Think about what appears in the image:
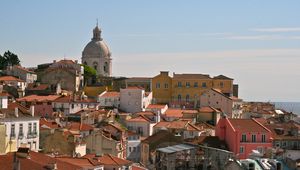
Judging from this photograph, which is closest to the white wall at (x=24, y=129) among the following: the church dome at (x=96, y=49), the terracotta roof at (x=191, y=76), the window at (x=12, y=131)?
the window at (x=12, y=131)

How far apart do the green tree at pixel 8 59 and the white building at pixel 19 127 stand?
228 feet

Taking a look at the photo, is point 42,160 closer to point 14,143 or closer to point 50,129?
point 14,143

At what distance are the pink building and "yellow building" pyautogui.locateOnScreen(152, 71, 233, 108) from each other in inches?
1857

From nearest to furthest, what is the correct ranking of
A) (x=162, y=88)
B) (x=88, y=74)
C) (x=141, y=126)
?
(x=141, y=126) < (x=162, y=88) < (x=88, y=74)

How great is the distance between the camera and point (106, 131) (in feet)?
209

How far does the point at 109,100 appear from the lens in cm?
9556

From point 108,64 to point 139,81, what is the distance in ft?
61.0

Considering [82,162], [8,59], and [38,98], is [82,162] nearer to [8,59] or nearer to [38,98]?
[38,98]

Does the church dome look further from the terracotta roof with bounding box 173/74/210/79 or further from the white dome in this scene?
the terracotta roof with bounding box 173/74/210/79

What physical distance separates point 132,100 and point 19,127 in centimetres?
4987

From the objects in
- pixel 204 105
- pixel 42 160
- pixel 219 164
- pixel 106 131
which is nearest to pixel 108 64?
pixel 204 105

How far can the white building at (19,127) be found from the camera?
43625 millimetres

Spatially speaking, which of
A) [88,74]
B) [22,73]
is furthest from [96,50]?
[22,73]

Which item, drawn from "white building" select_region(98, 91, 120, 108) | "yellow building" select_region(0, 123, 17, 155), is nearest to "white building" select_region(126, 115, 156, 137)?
"white building" select_region(98, 91, 120, 108)
